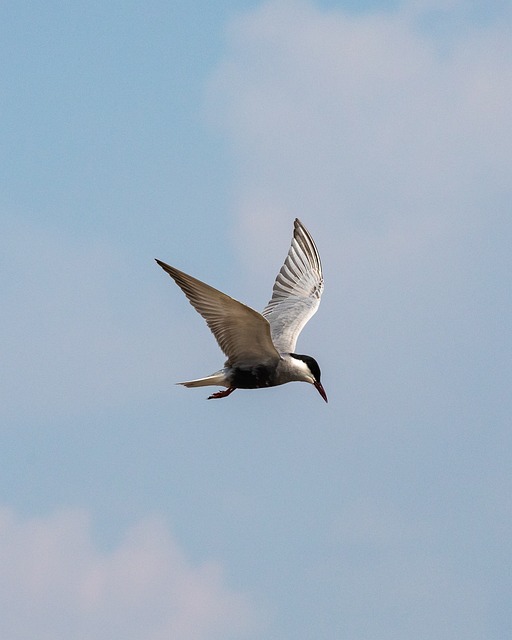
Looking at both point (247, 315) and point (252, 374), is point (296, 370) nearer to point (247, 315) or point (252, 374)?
point (252, 374)

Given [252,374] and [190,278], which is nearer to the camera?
[190,278]

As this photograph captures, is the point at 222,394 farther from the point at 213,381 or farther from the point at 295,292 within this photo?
the point at 295,292

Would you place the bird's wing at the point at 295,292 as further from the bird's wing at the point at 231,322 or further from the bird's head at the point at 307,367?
the bird's wing at the point at 231,322

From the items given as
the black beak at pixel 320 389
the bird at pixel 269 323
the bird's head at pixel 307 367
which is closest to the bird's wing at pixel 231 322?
the bird at pixel 269 323

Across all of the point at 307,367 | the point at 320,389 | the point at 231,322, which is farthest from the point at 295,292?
the point at 231,322

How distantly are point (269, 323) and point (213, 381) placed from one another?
4.94 feet

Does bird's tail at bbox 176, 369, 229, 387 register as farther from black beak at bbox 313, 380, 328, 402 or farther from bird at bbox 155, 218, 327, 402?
black beak at bbox 313, 380, 328, 402

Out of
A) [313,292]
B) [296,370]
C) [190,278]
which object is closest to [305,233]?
[313,292]

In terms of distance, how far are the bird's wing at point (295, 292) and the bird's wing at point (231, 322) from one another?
1.74 metres

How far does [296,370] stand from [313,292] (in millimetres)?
3666

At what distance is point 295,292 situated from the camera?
77.8 feet

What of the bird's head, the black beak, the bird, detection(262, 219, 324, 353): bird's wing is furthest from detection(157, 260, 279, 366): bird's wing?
detection(262, 219, 324, 353): bird's wing

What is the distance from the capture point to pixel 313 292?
934 inches

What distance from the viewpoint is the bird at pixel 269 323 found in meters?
18.5
